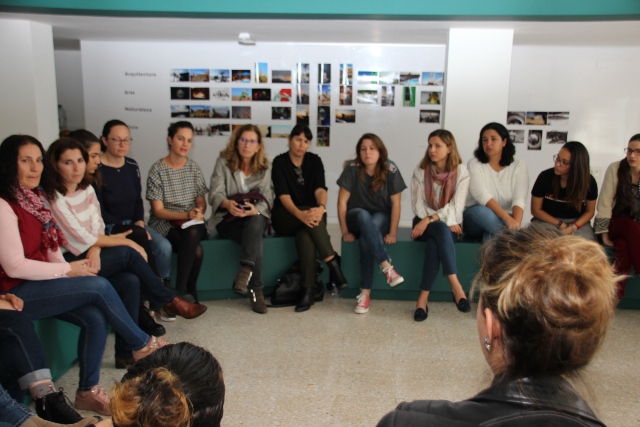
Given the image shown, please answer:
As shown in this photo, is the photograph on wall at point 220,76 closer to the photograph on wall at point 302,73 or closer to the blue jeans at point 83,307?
the photograph on wall at point 302,73

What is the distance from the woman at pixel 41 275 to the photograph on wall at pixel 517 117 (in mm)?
6031

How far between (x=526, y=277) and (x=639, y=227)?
413 centimetres

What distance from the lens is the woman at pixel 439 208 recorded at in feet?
14.6

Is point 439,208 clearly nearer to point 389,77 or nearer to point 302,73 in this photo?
point 389,77

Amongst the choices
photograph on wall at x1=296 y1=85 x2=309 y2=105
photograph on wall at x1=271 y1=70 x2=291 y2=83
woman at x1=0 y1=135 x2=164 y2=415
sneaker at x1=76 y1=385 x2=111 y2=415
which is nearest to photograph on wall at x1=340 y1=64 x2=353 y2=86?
photograph on wall at x1=296 y1=85 x2=309 y2=105

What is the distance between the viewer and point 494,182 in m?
4.97

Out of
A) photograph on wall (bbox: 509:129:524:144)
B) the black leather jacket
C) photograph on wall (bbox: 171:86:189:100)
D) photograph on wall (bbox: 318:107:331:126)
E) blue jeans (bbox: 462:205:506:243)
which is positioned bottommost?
blue jeans (bbox: 462:205:506:243)

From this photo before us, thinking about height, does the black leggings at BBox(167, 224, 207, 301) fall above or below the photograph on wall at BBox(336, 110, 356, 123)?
below

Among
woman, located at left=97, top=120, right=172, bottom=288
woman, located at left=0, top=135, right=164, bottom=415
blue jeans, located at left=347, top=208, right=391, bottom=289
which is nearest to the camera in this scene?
woman, located at left=0, top=135, right=164, bottom=415

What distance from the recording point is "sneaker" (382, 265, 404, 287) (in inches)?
175

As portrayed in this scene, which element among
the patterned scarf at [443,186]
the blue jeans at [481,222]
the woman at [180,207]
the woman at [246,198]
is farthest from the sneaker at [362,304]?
the woman at [180,207]

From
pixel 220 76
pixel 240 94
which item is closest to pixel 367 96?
pixel 240 94

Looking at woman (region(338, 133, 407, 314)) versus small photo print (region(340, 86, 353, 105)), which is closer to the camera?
woman (region(338, 133, 407, 314))

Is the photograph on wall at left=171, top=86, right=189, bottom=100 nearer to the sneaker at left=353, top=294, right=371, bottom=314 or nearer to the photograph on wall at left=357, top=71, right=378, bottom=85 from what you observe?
the photograph on wall at left=357, top=71, right=378, bottom=85
